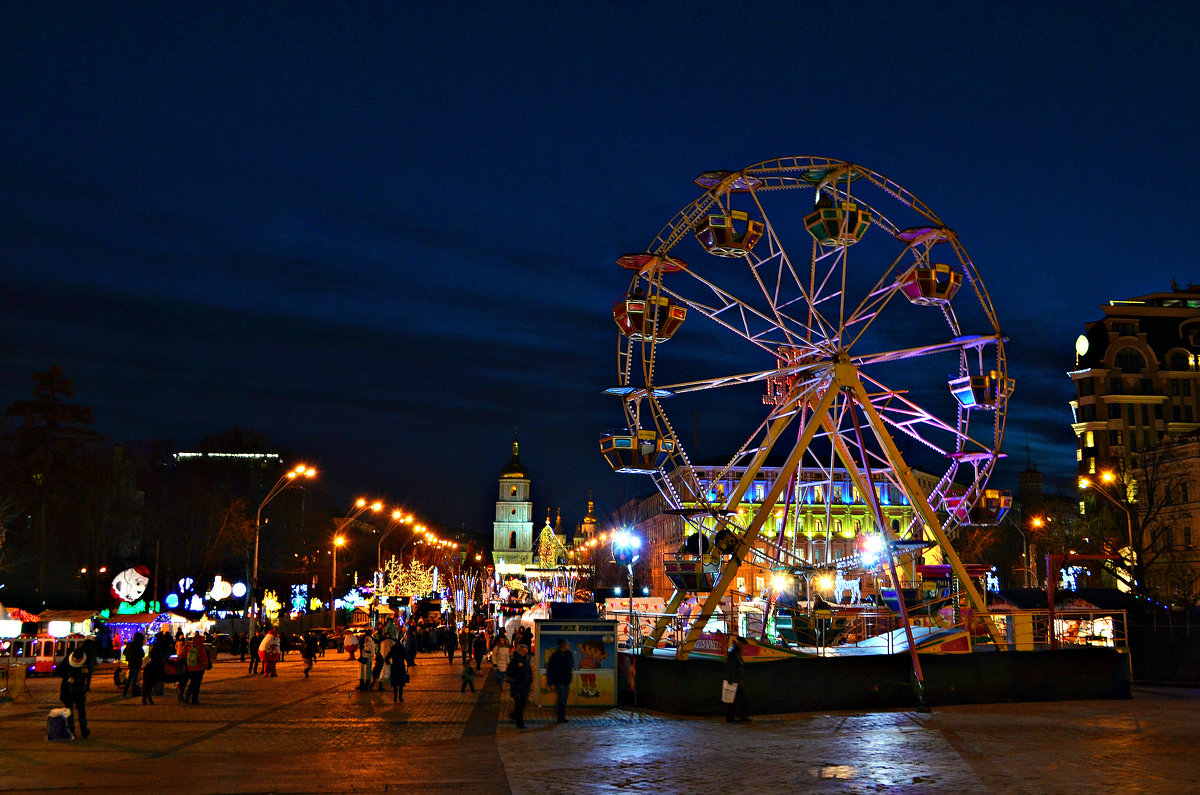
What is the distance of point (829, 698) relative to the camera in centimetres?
2316

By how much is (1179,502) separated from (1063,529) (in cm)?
803

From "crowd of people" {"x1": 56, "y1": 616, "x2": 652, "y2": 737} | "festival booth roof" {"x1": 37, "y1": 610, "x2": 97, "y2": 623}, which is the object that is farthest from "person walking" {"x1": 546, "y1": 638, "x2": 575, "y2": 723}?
"festival booth roof" {"x1": 37, "y1": 610, "x2": 97, "y2": 623}

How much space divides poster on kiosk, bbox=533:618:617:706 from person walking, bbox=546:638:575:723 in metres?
1.46

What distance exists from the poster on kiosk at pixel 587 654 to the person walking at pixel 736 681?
117 inches

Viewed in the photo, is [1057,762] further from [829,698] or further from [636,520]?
[636,520]

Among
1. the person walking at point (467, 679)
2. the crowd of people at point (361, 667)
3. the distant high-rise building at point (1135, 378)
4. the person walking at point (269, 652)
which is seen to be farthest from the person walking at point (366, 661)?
the distant high-rise building at point (1135, 378)

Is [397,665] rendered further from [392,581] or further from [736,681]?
[392,581]

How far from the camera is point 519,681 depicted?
2159cm

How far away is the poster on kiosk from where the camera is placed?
2336cm

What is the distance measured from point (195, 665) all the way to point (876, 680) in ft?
51.2

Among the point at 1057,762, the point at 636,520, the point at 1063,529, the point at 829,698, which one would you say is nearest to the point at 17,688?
the point at 829,698

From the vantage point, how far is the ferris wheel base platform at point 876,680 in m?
22.6

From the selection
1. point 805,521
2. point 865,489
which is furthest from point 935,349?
point 805,521

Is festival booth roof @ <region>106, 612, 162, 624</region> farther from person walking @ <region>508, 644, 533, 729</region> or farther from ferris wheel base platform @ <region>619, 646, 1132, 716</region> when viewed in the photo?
person walking @ <region>508, 644, 533, 729</region>
